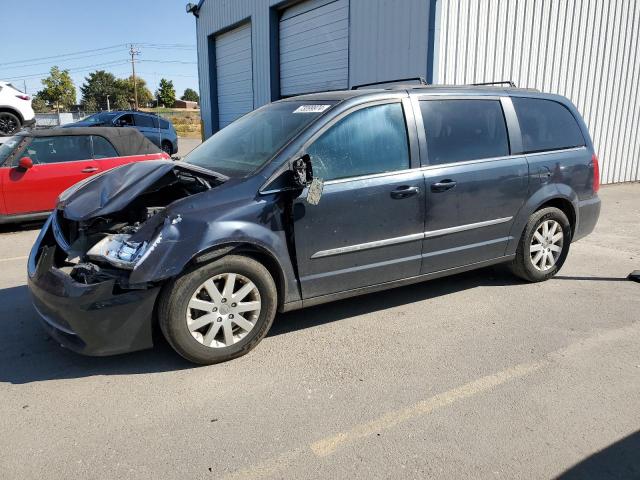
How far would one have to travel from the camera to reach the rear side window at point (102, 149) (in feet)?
25.6

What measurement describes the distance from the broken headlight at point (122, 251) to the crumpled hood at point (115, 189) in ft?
0.98

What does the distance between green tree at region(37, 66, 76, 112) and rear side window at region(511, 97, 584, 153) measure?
6687 centimetres

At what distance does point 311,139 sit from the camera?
3529mm

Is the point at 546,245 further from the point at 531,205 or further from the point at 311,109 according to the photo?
the point at 311,109

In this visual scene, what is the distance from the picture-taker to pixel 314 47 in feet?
37.2

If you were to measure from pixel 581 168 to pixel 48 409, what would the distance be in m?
4.83

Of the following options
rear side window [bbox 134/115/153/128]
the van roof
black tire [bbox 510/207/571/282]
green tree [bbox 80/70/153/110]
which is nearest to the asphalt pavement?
black tire [bbox 510/207/571/282]

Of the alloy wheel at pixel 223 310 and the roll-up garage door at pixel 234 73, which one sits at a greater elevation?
the roll-up garage door at pixel 234 73

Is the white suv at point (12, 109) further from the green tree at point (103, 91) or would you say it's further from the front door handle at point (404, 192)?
the green tree at point (103, 91)

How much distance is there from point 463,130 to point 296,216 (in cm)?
174

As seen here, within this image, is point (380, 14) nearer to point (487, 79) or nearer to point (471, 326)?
point (487, 79)

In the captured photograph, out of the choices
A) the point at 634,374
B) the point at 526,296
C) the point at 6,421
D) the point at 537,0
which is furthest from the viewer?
the point at 537,0

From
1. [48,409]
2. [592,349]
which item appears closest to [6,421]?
[48,409]

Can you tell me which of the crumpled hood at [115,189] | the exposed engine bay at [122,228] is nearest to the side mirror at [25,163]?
the crumpled hood at [115,189]
